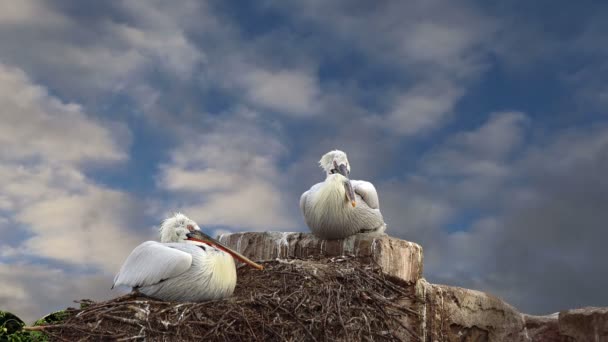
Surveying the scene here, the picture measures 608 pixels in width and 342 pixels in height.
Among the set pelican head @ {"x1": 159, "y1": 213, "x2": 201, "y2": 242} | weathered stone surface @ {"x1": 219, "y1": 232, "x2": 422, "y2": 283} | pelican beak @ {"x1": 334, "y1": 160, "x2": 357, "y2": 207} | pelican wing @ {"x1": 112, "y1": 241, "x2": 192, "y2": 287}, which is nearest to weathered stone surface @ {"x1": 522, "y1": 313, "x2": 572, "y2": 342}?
weathered stone surface @ {"x1": 219, "y1": 232, "x2": 422, "y2": 283}

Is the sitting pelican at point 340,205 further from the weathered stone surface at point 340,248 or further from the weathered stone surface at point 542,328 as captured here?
the weathered stone surface at point 542,328

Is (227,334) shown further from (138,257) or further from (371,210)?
(371,210)

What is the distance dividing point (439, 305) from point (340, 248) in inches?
58.5

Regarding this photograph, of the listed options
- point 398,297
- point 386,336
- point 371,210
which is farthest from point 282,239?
point 386,336

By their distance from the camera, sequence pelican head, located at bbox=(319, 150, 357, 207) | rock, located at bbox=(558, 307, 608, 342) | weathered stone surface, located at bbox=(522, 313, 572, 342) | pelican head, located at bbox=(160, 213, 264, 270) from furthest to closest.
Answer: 1. weathered stone surface, located at bbox=(522, 313, 572, 342)
2. pelican head, located at bbox=(319, 150, 357, 207)
3. rock, located at bbox=(558, 307, 608, 342)
4. pelican head, located at bbox=(160, 213, 264, 270)

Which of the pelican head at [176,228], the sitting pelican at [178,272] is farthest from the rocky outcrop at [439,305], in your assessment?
the sitting pelican at [178,272]

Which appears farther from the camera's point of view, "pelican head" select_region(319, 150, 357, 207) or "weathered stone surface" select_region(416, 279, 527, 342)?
"pelican head" select_region(319, 150, 357, 207)

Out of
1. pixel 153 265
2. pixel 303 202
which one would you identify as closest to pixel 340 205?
pixel 303 202

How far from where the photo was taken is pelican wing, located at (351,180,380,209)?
9391mm

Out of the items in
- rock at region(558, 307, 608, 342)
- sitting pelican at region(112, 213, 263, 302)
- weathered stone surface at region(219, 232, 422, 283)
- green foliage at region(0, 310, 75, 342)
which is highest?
weathered stone surface at region(219, 232, 422, 283)

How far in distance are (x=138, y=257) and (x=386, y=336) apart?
111 inches

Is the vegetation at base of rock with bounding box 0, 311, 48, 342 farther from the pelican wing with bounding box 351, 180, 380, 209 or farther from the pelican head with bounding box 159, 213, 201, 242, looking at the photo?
the pelican wing with bounding box 351, 180, 380, 209

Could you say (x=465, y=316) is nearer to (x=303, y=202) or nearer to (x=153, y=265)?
(x=303, y=202)

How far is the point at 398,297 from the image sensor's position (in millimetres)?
8328
